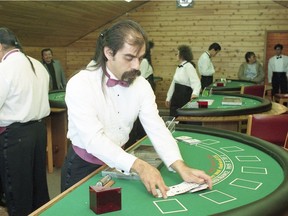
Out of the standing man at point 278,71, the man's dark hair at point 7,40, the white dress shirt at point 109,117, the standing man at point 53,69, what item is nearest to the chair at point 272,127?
the white dress shirt at point 109,117

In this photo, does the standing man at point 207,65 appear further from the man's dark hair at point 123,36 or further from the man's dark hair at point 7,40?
the man's dark hair at point 123,36

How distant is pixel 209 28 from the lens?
28.8 feet

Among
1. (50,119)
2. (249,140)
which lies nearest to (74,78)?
(249,140)

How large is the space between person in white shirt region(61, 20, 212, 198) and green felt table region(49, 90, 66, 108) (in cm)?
231

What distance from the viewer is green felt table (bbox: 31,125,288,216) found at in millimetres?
1211

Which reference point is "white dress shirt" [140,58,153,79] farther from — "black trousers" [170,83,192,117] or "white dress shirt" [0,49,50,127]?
"white dress shirt" [0,49,50,127]

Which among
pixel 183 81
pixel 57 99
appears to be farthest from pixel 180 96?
pixel 57 99

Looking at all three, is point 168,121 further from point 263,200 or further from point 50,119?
point 50,119

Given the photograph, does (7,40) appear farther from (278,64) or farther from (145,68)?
(278,64)

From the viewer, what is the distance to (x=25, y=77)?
2.42 m

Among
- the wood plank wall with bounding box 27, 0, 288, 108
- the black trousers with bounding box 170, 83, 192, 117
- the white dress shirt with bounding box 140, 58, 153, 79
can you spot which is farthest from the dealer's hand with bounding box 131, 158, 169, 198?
the wood plank wall with bounding box 27, 0, 288, 108

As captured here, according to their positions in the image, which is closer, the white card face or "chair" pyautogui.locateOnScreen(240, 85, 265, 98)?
the white card face

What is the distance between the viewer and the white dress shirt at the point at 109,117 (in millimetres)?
1462

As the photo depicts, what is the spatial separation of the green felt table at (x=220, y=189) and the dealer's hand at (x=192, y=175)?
4 centimetres
